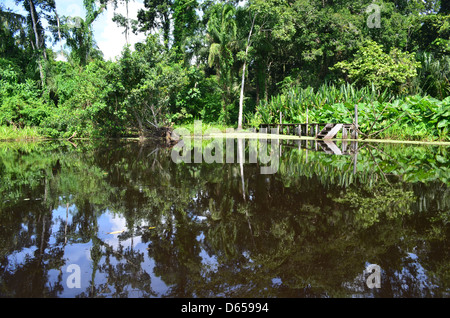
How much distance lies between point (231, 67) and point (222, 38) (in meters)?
3.20

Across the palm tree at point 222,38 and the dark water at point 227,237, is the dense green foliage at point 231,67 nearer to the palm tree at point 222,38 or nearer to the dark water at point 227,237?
the palm tree at point 222,38

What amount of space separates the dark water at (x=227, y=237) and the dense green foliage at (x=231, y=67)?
1155cm

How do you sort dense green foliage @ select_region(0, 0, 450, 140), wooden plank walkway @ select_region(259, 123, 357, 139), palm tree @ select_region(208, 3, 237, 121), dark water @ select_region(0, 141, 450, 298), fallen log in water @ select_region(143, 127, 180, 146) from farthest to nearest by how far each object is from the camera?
1. palm tree @ select_region(208, 3, 237, 121)
2. fallen log in water @ select_region(143, 127, 180, 146)
3. dense green foliage @ select_region(0, 0, 450, 140)
4. wooden plank walkway @ select_region(259, 123, 357, 139)
5. dark water @ select_region(0, 141, 450, 298)

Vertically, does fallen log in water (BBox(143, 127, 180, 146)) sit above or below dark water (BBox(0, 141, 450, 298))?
above

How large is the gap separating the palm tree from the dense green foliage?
0.09m

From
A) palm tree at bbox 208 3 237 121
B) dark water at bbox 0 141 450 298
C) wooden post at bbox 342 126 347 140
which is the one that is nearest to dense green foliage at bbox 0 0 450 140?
palm tree at bbox 208 3 237 121

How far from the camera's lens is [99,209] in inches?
140

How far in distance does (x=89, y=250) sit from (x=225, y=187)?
2493 mm

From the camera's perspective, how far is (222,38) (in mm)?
24281

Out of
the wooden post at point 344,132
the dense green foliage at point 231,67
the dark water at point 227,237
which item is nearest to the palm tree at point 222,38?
the dense green foliage at point 231,67

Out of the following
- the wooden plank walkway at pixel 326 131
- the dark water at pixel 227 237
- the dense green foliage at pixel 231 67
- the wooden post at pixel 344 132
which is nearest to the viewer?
the dark water at pixel 227 237

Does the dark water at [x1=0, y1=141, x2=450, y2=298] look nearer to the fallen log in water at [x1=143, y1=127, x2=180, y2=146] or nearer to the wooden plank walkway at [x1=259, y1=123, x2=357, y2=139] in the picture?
the wooden plank walkway at [x1=259, y1=123, x2=357, y2=139]

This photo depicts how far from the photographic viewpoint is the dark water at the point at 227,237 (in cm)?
190

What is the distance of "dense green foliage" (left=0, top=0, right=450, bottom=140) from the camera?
1683cm
